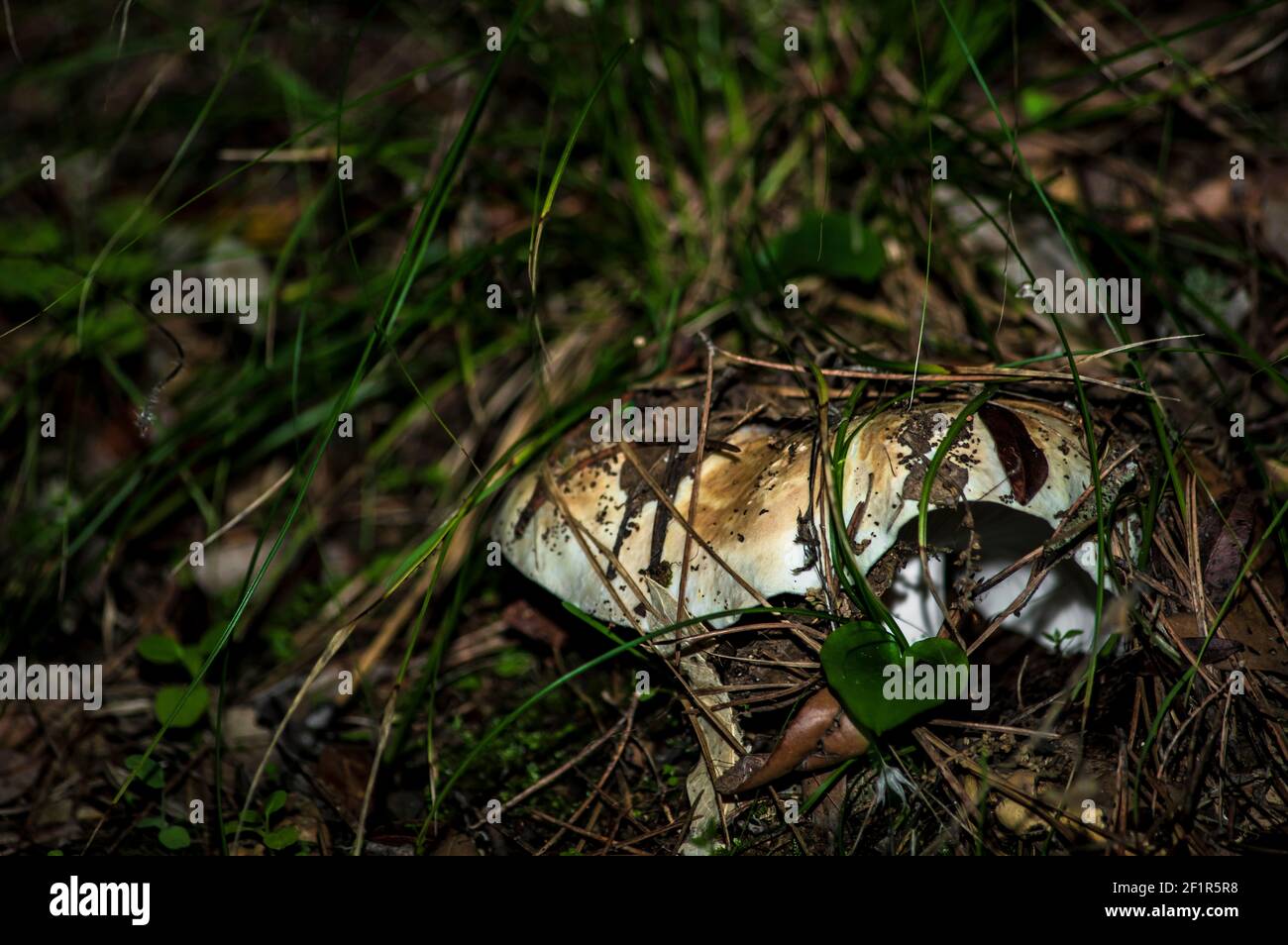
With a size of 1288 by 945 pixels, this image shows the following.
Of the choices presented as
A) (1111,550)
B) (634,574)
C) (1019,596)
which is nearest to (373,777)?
(634,574)

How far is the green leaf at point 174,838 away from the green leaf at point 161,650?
625 millimetres

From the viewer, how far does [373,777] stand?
2264mm

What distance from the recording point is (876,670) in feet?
6.08

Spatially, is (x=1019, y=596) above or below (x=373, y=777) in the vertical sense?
above

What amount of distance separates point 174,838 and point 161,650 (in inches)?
27.5

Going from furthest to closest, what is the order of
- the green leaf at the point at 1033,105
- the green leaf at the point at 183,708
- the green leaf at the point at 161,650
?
the green leaf at the point at 1033,105 → the green leaf at the point at 161,650 → the green leaf at the point at 183,708

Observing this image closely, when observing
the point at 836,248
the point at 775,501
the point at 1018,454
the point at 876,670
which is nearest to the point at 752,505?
the point at 775,501

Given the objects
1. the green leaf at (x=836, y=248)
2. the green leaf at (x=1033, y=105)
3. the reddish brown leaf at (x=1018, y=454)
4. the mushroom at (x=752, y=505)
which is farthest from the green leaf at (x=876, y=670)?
the green leaf at (x=1033, y=105)

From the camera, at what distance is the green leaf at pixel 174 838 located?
227 centimetres

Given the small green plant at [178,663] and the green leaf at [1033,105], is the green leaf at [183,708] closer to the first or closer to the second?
the small green plant at [178,663]

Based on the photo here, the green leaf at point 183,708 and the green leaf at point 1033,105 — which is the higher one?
the green leaf at point 1033,105

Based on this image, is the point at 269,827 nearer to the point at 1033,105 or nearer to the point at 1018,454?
the point at 1018,454
